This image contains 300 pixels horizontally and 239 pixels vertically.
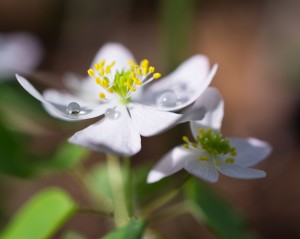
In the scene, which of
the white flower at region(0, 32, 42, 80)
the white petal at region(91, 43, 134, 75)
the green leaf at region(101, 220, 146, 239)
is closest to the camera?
the green leaf at region(101, 220, 146, 239)

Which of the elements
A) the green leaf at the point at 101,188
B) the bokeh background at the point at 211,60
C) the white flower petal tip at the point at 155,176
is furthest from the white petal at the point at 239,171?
the bokeh background at the point at 211,60

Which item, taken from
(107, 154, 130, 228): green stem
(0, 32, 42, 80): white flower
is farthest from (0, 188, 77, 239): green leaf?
(0, 32, 42, 80): white flower

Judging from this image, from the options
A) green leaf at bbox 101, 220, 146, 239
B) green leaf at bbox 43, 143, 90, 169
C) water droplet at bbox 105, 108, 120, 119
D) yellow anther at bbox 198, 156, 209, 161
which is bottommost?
green leaf at bbox 43, 143, 90, 169

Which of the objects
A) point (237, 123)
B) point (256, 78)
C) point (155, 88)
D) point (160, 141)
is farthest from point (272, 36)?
point (155, 88)

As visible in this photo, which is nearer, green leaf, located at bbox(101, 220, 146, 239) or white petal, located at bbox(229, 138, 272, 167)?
green leaf, located at bbox(101, 220, 146, 239)

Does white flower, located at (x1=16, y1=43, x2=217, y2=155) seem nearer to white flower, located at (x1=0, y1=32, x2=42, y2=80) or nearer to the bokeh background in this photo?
the bokeh background

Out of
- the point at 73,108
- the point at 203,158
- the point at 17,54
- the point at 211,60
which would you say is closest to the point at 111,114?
the point at 73,108

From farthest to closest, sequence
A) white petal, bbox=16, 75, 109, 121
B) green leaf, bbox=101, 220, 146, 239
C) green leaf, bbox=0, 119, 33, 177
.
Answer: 1. green leaf, bbox=0, 119, 33, 177
2. white petal, bbox=16, 75, 109, 121
3. green leaf, bbox=101, 220, 146, 239
